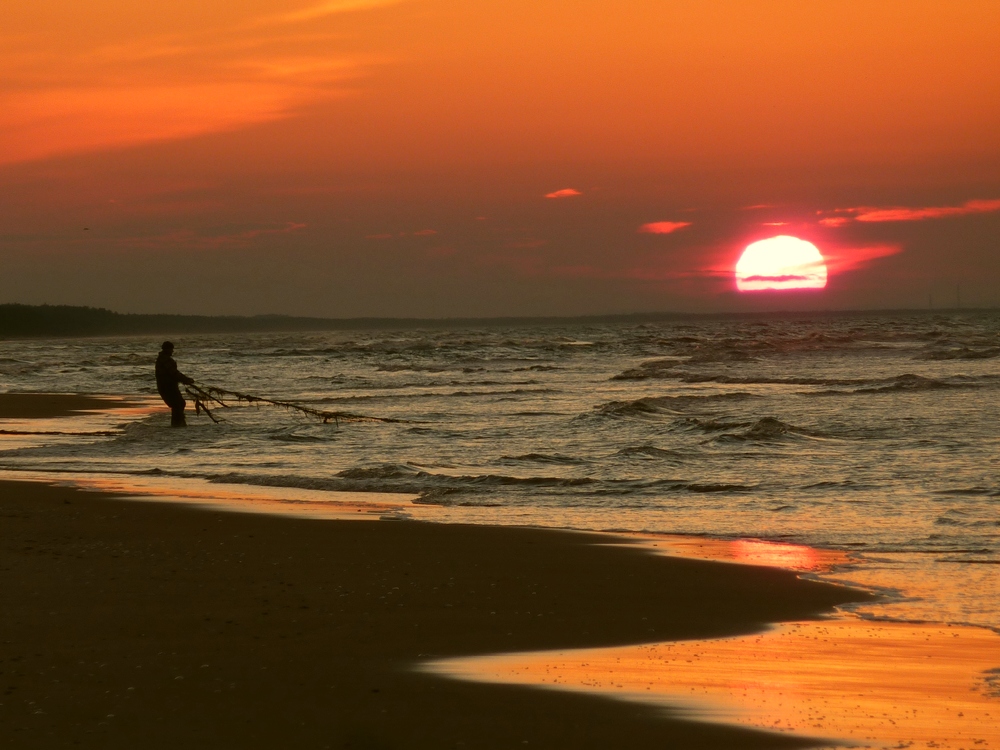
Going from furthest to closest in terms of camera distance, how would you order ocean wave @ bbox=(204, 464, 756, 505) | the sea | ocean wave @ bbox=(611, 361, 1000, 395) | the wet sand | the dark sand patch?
ocean wave @ bbox=(611, 361, 1000, 395)
the dark sand patch
ocean wave @ bbox=(204, 464, 756, 505)
the sea
the wet sand

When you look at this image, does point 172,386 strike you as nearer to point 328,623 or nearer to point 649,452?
point 649,452

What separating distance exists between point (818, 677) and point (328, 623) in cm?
256

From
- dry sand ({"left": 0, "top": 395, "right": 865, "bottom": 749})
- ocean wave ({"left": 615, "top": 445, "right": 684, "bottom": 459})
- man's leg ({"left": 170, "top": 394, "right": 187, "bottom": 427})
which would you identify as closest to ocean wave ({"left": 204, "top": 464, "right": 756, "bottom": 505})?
ocean wave ({"left": 615, "top": 445, "right": 684, "bottom": 459})

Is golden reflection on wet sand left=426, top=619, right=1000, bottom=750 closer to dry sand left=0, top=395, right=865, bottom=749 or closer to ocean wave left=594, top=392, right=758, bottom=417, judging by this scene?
dry sand left=0, top=395, right=865, bottom=749

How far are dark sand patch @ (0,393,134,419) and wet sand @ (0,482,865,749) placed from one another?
1607cm

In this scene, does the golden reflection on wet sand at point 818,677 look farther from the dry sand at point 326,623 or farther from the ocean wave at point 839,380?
the ocean wave at point 839,380

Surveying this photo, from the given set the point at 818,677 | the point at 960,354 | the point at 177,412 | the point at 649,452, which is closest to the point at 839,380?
the point at 960,354

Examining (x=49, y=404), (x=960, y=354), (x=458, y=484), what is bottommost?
(x=49, y=404)

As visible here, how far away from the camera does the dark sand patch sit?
2545 cm

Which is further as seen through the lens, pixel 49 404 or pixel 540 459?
pixel 49 404

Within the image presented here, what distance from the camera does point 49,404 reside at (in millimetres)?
28766

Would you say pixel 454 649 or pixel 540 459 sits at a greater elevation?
pixel 454 649

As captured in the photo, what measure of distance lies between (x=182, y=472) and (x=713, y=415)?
11074mm

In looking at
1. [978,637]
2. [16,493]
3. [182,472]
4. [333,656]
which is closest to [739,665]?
[978,637]
